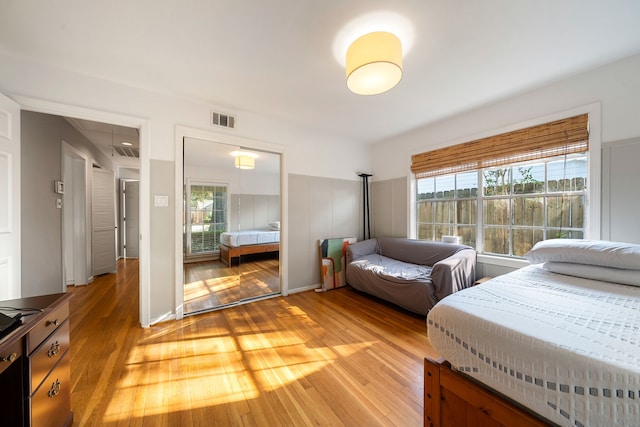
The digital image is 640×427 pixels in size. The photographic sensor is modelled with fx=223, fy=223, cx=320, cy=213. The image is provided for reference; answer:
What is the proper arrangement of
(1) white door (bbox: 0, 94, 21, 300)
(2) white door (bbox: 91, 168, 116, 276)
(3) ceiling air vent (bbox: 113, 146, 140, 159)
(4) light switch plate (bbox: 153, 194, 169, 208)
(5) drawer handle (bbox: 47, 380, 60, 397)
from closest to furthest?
(5) drawer handle (bbox: 47, 380, 60, 397), (1) white door (bbox: 0, 94, 21, 300), (4) light switch plate (bbox: 153, 194, 169, 208), (2) white door (bbox: 91, 168, 116, 276), (3) ceiling air vent (bbox: 113, 146, 140, 159)

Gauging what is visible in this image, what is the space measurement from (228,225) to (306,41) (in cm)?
233

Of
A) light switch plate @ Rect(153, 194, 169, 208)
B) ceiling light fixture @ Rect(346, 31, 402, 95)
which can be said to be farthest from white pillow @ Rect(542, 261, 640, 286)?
light switch plate @ Rect(153, 194, 169, 208)

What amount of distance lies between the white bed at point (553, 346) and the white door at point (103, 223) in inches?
227

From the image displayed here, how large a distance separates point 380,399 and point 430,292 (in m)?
1.36

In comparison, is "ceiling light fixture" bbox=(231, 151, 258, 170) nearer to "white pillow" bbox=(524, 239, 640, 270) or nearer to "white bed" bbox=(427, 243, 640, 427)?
"white bed" bbox=(427, 243, 640, 427)

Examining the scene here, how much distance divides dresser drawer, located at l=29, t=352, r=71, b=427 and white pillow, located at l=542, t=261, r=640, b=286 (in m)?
3.35

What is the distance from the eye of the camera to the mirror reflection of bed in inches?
112

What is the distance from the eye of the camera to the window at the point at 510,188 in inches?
94.1

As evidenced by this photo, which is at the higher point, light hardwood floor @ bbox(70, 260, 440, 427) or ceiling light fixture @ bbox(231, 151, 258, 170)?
ceiling light fixture @ bbox(231, 151, 258, 170)

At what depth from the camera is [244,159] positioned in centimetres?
318

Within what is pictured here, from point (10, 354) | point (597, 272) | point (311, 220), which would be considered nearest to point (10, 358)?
point (10, 354)

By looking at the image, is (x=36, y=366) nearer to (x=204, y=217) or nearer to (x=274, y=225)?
(x=204, y=217)

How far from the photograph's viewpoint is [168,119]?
263cm

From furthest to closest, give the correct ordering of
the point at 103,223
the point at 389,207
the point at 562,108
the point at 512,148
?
1. the point at 103,223
2. the point at 389,207
3. the point at 512,148
4. the point at 562,108
